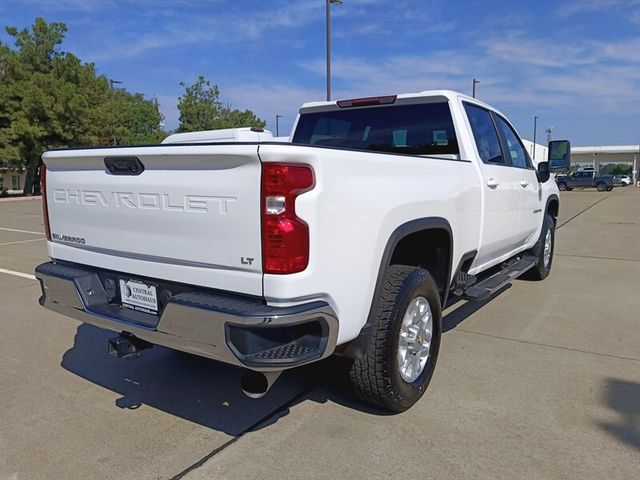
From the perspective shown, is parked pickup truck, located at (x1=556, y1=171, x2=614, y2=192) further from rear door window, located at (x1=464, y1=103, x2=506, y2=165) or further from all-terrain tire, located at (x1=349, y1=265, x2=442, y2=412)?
all-terrain tire, located at (x1=349, y1=265, x2=442, y2=412)

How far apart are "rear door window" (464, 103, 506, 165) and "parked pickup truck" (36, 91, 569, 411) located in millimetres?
242

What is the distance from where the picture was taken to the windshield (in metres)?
4.37

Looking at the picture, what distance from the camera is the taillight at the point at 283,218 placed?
7.75 feet

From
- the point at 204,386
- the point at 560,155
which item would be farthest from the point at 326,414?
the point at 560,155

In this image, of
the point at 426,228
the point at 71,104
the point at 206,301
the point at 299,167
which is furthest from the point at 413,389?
the point at 71,104

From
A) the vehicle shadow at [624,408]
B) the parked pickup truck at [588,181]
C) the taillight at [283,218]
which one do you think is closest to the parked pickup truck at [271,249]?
the taillight at [283,218]

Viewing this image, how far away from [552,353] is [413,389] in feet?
5.31

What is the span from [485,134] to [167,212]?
3.16 meters

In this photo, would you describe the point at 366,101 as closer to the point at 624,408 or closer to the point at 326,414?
the point at 326,414

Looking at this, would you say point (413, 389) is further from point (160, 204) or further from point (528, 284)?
point (528, 284)

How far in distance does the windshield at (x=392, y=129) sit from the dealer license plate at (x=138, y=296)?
213cm

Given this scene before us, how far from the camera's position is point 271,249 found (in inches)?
94.3

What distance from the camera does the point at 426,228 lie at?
10.8 ft

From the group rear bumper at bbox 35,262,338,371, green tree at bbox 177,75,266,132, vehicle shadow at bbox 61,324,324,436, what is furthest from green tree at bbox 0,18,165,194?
rear bumper at bbox 35,262,338,371
